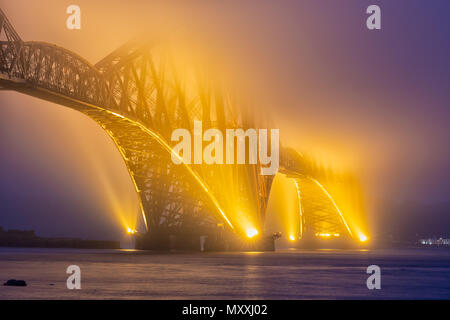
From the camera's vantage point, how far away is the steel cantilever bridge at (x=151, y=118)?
57281 millimetres

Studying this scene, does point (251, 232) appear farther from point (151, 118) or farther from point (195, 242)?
point (151, 118)

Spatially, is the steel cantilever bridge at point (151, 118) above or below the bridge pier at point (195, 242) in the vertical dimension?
above

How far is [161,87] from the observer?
78812mm

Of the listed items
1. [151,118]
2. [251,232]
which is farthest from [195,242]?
[151,118]

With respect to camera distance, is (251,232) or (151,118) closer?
(151,118)

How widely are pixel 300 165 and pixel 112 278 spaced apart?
95.8 meters

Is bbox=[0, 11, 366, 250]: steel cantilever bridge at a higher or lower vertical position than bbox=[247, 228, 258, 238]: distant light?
higher

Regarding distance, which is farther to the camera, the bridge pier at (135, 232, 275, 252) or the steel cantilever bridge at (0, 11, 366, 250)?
the bridge pier at (135, 232, 275, 252)

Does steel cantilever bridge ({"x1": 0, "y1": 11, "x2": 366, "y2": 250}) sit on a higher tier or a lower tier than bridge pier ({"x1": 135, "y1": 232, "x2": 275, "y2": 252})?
higher

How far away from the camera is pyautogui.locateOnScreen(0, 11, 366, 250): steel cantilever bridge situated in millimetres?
57281

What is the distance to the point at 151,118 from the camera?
7562 centimetres

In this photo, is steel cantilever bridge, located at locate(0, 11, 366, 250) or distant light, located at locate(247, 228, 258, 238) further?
distant light, located at locate(247, 228, 258, 238)

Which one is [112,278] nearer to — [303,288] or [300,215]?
[303,288]
